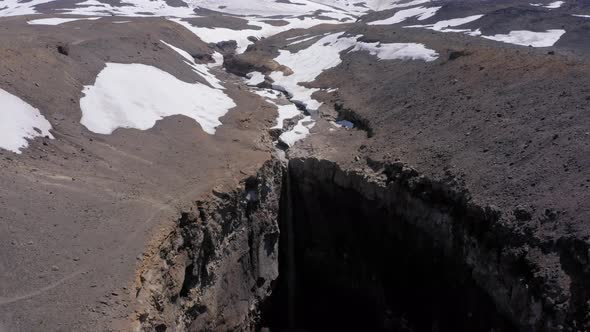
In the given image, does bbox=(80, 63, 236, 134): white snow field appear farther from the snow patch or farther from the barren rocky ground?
the snow patch

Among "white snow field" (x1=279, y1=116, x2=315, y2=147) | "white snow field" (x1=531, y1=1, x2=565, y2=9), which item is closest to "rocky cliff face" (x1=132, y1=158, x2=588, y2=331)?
"white snow field" (x1=279, y1=116, x2=315, y2=147)

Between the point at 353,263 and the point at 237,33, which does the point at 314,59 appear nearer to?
the point at 237,33

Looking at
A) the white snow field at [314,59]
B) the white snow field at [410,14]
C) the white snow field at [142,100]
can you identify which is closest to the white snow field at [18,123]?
the white snow field at [142,100]

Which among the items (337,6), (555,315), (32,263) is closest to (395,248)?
(555,315)

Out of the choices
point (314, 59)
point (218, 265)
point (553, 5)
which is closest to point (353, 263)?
point (218, 265)

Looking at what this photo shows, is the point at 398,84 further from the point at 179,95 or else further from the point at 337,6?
the point at 337,6

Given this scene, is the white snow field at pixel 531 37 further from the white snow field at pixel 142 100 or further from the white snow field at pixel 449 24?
the white snow field at pixel 142 100
